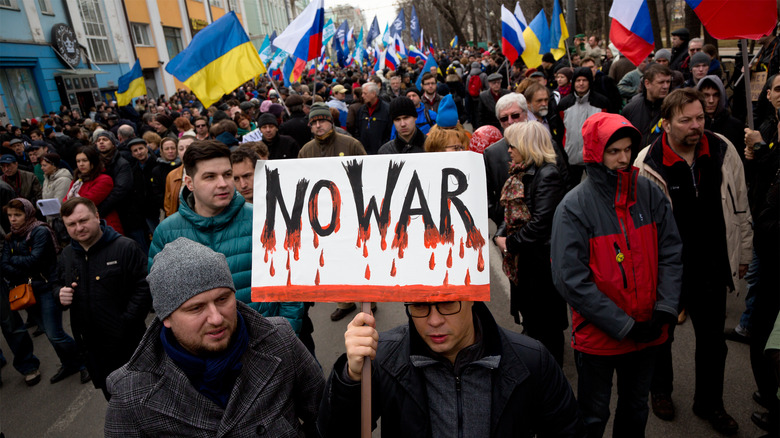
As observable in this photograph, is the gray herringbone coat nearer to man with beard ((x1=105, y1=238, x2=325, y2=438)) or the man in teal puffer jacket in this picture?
man with beard ((x1=105, y1=238, x2=325, y2=438))

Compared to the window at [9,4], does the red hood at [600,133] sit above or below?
below

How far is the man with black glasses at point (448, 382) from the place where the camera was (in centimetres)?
154

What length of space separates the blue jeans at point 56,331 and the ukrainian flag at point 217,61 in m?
3.04

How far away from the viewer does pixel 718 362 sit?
112 inches

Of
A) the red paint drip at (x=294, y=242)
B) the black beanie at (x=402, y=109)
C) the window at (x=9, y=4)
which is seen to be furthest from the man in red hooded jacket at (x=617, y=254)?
the window at (x=9, y=4)

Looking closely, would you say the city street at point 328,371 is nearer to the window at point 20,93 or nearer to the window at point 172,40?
the window at point 20,93

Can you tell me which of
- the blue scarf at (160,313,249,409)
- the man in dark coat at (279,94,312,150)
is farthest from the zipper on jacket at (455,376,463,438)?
the man in dark coat at (279,94,312,150)

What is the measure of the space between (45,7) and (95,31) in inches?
157

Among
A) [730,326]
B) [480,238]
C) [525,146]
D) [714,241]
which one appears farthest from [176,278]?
[730,326]

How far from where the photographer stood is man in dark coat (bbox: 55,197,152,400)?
323cm

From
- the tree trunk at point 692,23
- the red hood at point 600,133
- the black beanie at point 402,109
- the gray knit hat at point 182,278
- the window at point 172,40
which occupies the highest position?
the window at point 172,40

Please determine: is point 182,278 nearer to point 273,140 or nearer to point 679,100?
point 679,100

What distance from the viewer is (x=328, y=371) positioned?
4129 mm

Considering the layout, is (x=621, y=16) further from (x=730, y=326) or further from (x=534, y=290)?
(x=534, y=290)
